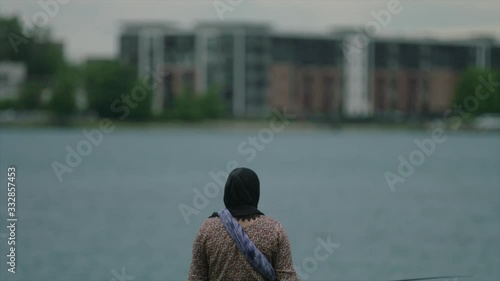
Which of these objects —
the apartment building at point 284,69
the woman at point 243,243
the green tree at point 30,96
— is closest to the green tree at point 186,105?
the apartment building at point 284,69

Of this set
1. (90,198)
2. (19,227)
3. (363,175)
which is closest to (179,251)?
(19,227)

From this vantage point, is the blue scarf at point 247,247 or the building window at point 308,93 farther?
the building window at point 308,93

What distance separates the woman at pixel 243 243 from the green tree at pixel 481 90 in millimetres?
115028

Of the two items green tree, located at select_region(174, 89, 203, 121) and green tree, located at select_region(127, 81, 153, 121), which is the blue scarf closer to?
green tree, located at select_region(127, 81, 153, 121)

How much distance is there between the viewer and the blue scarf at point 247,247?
4.60m

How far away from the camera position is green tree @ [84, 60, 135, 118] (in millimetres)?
113350

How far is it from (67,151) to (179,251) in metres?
62.1

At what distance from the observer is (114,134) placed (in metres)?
161

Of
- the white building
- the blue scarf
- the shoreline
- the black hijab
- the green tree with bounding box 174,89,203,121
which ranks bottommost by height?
the shoreline

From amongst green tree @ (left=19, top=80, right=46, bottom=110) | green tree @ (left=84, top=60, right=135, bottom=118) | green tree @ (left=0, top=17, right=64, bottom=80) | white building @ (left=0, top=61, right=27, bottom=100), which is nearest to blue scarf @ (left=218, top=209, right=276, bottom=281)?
green tree @ (left=84, top=60, right=135, bottom=118)

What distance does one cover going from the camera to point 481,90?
12262cm

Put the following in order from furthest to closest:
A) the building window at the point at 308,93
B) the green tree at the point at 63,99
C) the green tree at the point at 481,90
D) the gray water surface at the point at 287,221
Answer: the green tree at the point at 481,90, the building window at the point at 308,93, the green tree at the point at 63,99, the gray water surface at the point at 287,221

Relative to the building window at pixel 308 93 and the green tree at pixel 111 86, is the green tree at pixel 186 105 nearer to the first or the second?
the green tree at pixel 111 86

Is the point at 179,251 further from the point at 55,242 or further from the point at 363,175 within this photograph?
the point at 363,175
